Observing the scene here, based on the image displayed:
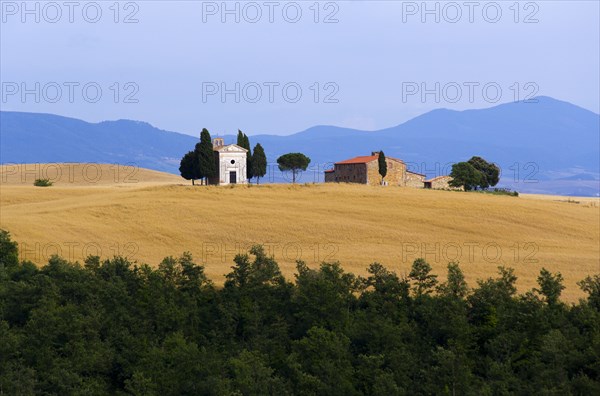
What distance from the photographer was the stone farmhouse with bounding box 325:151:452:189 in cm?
11344

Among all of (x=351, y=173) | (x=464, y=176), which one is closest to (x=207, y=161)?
(x=351, y=173)

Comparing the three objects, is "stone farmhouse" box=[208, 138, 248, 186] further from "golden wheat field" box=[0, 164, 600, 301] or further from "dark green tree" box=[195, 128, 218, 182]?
"golden wheat field" box=[0, 164, 600, 301]

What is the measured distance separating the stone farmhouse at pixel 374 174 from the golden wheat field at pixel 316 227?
10.6 m

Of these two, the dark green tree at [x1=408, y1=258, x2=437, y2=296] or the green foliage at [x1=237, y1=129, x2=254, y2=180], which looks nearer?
the dark green tree at [x1=408, y1=258, x2=437, y2=296]

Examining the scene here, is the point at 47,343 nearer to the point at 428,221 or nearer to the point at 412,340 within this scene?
the point at 412,340

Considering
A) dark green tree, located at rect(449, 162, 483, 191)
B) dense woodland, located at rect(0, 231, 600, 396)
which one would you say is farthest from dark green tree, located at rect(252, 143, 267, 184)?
dense woodland, located at rect(0, 231, 600, 396)

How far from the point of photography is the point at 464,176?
399 feet

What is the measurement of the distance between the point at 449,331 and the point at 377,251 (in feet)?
79.2

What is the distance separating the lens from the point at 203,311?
51188 mm

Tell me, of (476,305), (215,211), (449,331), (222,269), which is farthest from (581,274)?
(215,211)

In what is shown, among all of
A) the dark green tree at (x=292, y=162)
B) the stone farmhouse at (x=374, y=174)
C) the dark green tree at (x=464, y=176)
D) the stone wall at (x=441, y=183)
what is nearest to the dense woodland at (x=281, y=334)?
the stone farmhouse at (x=374, y=174)

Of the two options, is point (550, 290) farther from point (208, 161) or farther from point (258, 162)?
point (258, 162)

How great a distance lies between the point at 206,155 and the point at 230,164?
419cm

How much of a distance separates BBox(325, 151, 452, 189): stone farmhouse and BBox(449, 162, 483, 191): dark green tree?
6.19ft
